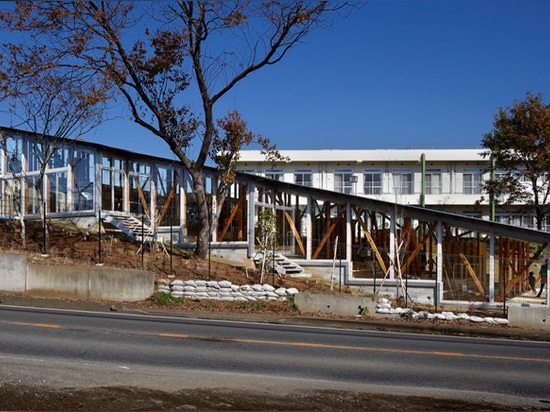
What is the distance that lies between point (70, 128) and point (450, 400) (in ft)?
72.0

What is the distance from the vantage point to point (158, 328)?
46.2 feet

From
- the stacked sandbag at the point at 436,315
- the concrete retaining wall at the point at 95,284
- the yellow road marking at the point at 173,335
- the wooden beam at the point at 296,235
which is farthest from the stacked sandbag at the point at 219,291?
the wooden beam at the point at 296,235

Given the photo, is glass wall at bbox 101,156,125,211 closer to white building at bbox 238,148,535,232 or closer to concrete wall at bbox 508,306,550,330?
white building at bbox 238,148,535,232

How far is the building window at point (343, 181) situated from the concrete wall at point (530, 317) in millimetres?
27421

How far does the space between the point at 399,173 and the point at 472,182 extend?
4945 mm

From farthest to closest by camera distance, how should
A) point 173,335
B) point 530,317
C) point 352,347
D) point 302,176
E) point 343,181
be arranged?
1. point 302,176
2. point 343,181
3. point 530,317
4. point 173,335
5. point 352,347

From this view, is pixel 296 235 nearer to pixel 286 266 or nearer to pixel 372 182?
pixel 286 266

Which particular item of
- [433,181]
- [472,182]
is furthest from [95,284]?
[472,182]

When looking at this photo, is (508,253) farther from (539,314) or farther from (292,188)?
(539,314)

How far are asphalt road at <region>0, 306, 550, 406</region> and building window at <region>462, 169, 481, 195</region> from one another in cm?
3127

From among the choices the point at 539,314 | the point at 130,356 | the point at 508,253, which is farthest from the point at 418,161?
the point at 130,356

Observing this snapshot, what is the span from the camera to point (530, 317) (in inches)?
736

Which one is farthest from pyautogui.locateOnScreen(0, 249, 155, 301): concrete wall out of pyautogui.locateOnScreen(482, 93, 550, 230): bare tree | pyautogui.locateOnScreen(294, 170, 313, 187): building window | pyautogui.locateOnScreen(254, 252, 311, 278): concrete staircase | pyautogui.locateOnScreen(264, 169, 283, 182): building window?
pyautogui.locateOnScreen(294, 170, 313, 187): building window

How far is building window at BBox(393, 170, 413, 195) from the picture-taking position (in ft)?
149
